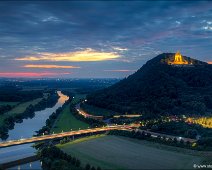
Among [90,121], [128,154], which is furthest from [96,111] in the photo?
[128,154]

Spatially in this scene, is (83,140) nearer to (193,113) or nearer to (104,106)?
(193,113)

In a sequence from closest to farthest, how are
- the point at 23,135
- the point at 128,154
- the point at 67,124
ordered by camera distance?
the point at 128,154, the point at 23,135, the point at 67,124

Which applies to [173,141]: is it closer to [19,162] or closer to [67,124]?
[19,162]

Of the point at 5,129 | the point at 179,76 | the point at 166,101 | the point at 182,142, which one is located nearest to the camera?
the point at 182,142

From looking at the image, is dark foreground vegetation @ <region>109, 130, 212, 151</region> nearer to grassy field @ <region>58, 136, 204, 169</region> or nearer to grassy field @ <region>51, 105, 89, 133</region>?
grassy field @ <region>58, 136, 204, 169</region>

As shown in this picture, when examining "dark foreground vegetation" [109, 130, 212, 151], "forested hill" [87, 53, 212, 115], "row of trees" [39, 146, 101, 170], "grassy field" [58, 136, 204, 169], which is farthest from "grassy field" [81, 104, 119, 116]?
"row of trees" [39, 146, 101, 170]

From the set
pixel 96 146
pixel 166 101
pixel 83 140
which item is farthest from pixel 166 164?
pixel 166 101
